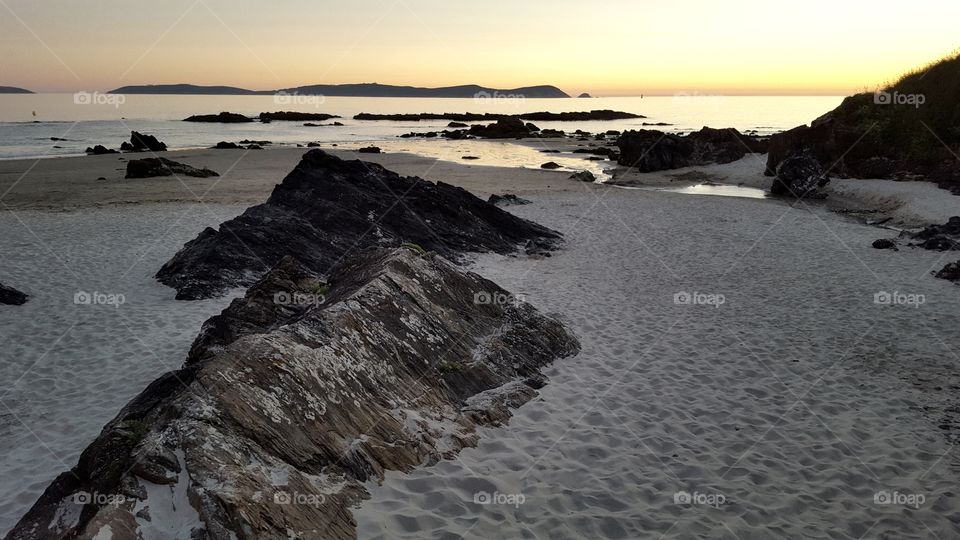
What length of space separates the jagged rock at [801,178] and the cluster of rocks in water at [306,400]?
28.2 meters

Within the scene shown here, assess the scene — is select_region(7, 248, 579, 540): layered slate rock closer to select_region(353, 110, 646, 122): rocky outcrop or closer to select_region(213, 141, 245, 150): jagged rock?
select_region(213, 141, 245, 150): jagged rock

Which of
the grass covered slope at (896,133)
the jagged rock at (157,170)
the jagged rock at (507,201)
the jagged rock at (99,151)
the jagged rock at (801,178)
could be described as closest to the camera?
the jagged rock at (507,201)

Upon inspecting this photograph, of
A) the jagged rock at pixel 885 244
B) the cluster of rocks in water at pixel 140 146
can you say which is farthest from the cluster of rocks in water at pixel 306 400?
the cluster of rocks in water at pixel 140 146

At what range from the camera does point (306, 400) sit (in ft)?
23.5

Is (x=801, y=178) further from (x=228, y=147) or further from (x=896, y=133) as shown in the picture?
(x=228, y=147)

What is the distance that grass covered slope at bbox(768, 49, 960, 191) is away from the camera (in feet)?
111

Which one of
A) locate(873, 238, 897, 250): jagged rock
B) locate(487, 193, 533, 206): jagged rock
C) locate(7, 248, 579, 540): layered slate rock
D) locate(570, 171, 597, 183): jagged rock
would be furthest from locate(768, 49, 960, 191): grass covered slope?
locate(7, 248, 579, 540): layered slate rock

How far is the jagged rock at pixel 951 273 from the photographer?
17.0 meters

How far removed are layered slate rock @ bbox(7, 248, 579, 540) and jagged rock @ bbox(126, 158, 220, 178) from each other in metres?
Answer: 30.5

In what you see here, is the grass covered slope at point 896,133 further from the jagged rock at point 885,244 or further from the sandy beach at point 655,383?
the sandy beach at point 655,383

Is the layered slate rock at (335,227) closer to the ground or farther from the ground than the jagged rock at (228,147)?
closer to the ground

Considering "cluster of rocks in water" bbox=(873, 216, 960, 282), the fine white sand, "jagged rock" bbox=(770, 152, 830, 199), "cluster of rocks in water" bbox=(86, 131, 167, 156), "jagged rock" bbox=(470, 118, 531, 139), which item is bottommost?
the fine white sand

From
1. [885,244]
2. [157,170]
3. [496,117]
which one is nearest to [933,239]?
[885,244]

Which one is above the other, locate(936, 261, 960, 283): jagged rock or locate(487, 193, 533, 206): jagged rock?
locate(487, 193, 533, 206): jagged rock
